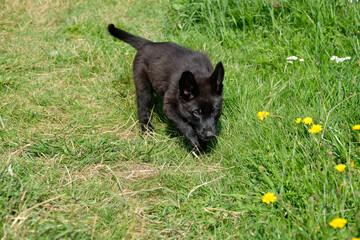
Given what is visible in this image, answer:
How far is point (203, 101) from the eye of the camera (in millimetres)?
3494

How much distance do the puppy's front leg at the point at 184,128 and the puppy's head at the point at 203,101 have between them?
0.33ft

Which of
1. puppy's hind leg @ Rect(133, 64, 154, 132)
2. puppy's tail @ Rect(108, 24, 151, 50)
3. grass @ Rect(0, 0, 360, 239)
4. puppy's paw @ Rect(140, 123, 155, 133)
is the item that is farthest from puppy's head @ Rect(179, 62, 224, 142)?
puppy's tail @ Rect(108, 24, 151, 50)

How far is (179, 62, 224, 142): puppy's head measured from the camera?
345 centimetres

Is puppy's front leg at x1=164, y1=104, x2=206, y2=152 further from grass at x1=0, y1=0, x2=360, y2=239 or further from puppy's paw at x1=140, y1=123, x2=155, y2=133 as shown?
puppy's paw at x1=140, y1=123, x2=155, y2=133

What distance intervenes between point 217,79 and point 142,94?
3.64ft

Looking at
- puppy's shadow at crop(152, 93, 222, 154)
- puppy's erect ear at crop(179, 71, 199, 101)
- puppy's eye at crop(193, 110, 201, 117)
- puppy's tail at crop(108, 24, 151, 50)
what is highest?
puppy's tail at crop(108, 24, 151, 50)

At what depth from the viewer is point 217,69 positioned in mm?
3395

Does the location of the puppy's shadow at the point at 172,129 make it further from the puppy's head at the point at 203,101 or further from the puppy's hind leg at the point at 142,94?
the puppy's head at the point at 203,101

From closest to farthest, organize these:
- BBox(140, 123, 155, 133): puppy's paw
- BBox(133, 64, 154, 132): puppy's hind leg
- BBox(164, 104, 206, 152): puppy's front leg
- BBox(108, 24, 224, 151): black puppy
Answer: BBox(108, 24, 224, 151): black puppy → BBox(164, 104, 206, 152): puppy's front leg → BBox(140, 123, 155, 133): puppy's paw → BBox(133, 64, 154, 132): puppy's hind leg

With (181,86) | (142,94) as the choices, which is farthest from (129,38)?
(181,86)

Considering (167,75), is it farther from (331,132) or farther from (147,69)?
(331,132)

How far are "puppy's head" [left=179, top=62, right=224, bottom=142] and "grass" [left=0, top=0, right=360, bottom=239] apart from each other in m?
0.28

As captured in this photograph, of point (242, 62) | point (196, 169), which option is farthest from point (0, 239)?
point (242, 62)

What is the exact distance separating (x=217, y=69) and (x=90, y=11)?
397cm
